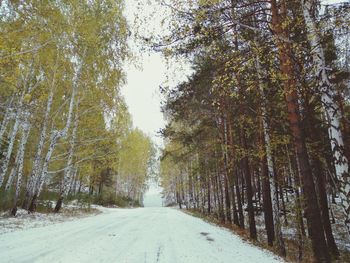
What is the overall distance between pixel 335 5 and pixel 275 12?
1920mm

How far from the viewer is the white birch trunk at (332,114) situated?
416 cm

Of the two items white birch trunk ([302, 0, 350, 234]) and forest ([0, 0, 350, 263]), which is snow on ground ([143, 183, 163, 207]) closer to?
forest ([0, 0, 350, 263])

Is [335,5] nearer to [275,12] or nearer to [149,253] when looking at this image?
[275,12]

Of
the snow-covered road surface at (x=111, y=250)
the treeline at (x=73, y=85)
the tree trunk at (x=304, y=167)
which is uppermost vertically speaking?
the treeline at (x=73, y=85)

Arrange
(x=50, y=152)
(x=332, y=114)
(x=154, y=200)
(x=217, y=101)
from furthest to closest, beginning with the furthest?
(x=154, y=200) → (x=50, y=152) → (x=217, y=101) → (x=332, y=114)

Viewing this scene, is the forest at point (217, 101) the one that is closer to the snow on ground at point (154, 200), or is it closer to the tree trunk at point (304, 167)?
the tree trunk at point (304, 167)

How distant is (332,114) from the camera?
4484 millimetres

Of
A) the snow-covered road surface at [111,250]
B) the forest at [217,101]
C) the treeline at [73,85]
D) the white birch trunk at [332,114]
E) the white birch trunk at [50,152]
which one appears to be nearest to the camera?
the white birch trunk at [332,114]

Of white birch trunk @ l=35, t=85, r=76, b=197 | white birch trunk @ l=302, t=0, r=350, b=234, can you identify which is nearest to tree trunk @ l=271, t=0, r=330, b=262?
white birch trunk @ l=302, t=0, r=350, b=234

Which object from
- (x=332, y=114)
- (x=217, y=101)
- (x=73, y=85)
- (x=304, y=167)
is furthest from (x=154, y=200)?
(x=332, y=114)

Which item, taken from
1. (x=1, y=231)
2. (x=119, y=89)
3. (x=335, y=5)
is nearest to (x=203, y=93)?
(x=119, y=89)

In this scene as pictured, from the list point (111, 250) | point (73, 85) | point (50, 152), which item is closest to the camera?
point (111, 250)

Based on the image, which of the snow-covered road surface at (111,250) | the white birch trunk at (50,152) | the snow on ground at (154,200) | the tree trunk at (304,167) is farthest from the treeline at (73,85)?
the snow on ground at (154,200)

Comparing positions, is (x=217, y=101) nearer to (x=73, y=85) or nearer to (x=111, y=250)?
(x=111, y=250)
